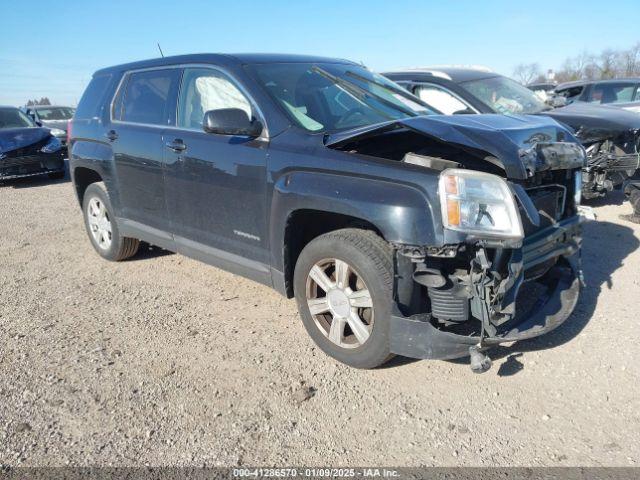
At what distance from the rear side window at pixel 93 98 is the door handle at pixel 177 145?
1.53 metres

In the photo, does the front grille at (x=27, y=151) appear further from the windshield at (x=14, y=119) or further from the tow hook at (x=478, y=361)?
the tow hook at (x=478, y=361)

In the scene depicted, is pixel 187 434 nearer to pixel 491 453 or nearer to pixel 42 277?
pixel 491 453

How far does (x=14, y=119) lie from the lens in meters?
11.5

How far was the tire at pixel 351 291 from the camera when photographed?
2.90m

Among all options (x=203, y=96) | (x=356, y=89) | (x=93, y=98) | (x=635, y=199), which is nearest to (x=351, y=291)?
(x=356, y=89)

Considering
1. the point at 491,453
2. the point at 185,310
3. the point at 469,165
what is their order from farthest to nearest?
the point at 185,310
the point at 469,165
the point at 491,453

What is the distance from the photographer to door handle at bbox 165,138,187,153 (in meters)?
4.02

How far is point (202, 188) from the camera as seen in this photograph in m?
3.91

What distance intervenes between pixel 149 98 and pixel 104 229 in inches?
66.3

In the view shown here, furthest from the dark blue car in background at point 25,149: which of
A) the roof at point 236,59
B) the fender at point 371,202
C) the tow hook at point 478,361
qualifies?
the tow hook at point 478,361

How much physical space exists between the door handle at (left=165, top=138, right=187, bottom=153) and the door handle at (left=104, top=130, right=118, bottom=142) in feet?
3.17

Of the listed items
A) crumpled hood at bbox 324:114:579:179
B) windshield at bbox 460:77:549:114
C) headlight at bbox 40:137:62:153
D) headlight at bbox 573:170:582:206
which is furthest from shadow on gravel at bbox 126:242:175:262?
headlight at bbox 40:137:62:153


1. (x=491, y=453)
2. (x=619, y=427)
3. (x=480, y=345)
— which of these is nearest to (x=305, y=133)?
(x=480, y=345)

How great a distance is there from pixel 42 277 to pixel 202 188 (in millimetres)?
2389
